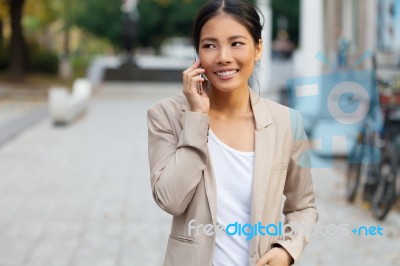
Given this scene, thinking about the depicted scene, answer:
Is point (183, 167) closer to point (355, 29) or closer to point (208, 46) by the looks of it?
point (208, 46)

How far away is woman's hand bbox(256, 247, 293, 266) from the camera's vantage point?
8.25 ft

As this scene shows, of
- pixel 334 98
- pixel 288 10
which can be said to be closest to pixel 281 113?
pixel 334 98

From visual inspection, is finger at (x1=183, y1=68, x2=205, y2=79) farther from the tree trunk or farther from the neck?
the tree trunk

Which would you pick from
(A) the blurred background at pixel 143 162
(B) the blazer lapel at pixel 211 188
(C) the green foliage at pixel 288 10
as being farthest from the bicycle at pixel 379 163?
(C) the green foliage at pixel 288 10

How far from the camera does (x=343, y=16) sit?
26844 mm

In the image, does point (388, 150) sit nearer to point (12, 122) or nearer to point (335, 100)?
point (335, 100)

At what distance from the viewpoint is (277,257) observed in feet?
8.34

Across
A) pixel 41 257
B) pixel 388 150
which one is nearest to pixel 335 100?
pixel 41 257

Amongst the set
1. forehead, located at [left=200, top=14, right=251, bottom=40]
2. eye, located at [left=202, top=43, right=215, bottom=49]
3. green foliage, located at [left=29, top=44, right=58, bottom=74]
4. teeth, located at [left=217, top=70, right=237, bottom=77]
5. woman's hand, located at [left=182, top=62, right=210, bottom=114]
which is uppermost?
forehead, located at [left=200, top=14, right=251, bottom=40]

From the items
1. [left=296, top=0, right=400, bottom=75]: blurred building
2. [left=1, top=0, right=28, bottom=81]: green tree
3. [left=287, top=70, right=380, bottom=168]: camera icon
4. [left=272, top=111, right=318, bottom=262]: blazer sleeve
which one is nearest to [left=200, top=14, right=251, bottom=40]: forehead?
[left=272, top=111, right=318, bottom=262]: blazer sleeve

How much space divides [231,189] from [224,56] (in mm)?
388

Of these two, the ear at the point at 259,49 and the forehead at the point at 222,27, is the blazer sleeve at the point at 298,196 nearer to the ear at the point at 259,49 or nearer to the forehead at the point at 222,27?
the ear at the point at 259,49

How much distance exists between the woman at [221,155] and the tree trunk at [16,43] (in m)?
27.6

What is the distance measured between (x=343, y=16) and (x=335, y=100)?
2348 centimetres
